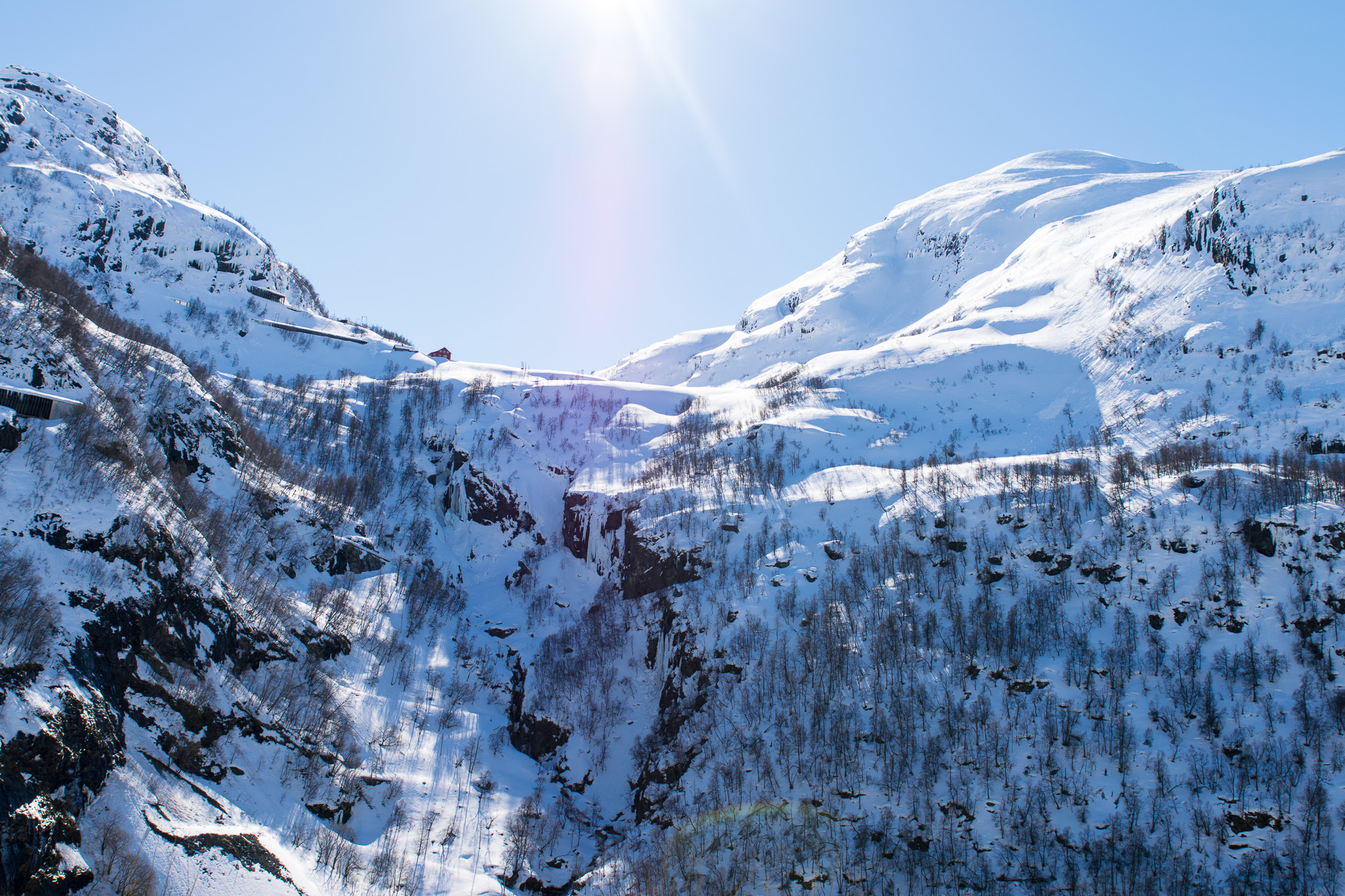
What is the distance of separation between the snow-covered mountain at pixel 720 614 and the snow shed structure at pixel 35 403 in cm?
11

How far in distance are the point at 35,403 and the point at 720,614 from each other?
21.3 metres

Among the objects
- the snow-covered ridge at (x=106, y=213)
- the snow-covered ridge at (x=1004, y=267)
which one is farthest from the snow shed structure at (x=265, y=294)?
the snow-covered ridge at (x=1004, y=267)

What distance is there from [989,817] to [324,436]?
38.8m

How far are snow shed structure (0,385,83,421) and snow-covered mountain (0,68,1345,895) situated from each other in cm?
11

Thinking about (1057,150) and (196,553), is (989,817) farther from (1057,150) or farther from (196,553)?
(1057,150)

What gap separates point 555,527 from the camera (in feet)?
123

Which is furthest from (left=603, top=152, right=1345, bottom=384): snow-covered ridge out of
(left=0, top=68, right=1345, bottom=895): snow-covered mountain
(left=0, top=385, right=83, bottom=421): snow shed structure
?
(left=0, top=385, right=83, bottom=421): snow shed structure

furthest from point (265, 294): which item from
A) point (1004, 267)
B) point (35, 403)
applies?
point (1004, 267)

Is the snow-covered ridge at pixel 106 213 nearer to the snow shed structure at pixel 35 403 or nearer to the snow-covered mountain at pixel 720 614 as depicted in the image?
the snow-covered mountain at pixel 720 614

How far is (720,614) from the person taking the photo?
80.7ft

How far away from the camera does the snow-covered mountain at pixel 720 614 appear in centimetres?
1389

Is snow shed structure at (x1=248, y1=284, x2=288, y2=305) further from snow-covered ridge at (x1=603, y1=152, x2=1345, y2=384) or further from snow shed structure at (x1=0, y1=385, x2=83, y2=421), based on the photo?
snow shed structure at (x1=0, y1=385, x2=83, y2=421)

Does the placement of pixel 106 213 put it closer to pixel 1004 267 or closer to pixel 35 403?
pixel 35 403

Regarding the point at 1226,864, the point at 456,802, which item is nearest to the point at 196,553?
the point at 456,802
